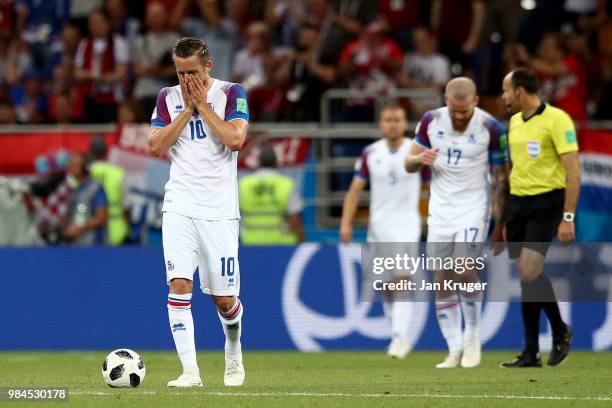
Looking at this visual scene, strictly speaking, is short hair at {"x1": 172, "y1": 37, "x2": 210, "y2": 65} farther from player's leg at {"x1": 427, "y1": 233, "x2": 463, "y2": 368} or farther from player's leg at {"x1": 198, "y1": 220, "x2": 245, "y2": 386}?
player's leg at {"x1": 427, "y1": 233, "x2": 463, "y2": 368}

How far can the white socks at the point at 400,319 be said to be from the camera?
1295 centimetres

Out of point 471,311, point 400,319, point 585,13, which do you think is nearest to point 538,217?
point 471,311

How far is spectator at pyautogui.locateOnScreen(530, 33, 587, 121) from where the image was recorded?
53.9 feet

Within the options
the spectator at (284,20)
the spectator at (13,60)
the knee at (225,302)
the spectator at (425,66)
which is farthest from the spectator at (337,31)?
the knee at (225,302)

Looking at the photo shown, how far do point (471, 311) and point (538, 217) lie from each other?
1097 millimetres

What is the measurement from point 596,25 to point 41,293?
318 inches

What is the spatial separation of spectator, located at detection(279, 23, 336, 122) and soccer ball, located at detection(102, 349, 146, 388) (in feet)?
26.1

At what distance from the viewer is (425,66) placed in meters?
17.1

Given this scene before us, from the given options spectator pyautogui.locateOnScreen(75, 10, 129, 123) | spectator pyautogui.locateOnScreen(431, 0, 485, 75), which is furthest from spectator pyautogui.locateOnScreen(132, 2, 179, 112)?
spectator pyautogui.locateOnScreen(431, 0, 485, 75)

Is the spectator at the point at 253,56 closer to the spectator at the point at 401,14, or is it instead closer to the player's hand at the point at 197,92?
the spectator at the point at 401,14

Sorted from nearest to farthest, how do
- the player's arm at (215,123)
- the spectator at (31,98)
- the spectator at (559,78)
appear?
the player's arm at (215,123) → the spectator at (559,78) → the spectator at (31,98)

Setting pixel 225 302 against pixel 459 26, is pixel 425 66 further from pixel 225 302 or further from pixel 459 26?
pixel 225 302

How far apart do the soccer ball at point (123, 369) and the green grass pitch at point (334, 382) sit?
0.35 ft

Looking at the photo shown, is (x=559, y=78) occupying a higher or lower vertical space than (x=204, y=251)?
higher
